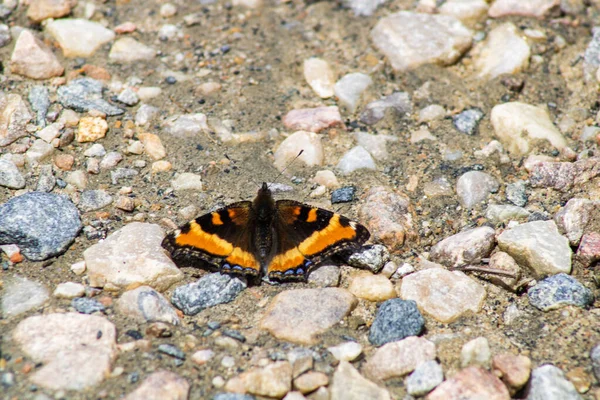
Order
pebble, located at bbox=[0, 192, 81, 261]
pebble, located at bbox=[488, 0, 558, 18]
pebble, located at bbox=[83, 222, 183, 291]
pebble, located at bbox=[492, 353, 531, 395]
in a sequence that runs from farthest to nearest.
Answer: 1. pebble, located at bbox=[488, 0, 558, 18]
2. pebble, located at bbox=[0, 192, 81, 261]
3. pebble, located at bbox=[83, 222, 183, 291]
4. pebble, located at bbox=[492, 353, 531, 395]

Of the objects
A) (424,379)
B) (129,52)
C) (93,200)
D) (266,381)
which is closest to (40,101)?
(129,52)

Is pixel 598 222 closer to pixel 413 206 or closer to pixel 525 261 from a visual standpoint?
pixel 525 261

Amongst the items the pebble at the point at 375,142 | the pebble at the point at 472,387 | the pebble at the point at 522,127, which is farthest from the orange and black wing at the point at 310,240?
the pebble at the point at 522,127

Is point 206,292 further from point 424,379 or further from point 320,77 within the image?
point 320,77

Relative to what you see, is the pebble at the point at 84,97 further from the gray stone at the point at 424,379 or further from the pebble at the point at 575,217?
the pebble at the point at 575,217

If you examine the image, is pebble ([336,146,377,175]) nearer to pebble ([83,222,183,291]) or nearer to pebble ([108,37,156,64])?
pebble ([83,222,183,291])

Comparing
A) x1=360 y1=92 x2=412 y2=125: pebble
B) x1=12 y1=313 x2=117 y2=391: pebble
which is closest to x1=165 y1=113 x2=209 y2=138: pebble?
x1=360 y1=92 x2=412 y2=125: pebble

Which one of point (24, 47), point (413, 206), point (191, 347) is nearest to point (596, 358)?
point (413, 206)
